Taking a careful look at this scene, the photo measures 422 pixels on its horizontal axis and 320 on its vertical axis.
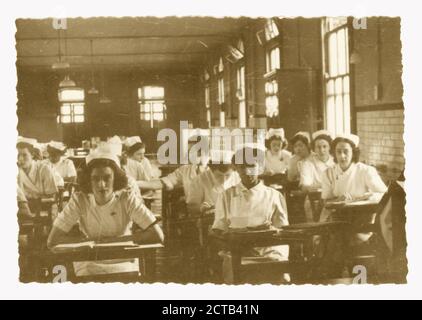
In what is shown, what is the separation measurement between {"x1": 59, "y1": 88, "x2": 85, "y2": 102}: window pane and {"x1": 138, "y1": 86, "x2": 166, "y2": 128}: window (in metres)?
0.35

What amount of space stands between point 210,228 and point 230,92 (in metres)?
0.82

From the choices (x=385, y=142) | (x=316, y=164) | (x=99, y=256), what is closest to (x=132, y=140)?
(x=99, y=256)

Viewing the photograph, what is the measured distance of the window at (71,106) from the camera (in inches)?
143

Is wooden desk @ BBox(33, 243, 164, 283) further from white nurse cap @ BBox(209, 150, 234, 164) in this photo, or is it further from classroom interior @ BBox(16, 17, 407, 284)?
white nurse cap @ BBox(209, 150, 234, 164)

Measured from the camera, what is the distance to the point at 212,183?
3684 millimetres

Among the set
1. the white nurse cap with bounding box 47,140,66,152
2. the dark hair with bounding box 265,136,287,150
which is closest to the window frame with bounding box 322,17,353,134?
the dark hair with bounding box 265,136,287,150

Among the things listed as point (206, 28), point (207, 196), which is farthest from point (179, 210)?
point (206, 28)

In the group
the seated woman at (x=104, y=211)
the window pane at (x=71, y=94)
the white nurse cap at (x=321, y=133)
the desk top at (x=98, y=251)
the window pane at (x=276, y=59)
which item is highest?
the window pane at (x=276, y=59)

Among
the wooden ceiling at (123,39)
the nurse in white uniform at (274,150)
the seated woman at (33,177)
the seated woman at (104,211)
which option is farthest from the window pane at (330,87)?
the seated woman at (33,177)

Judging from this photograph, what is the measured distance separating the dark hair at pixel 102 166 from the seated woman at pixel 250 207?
1.90ft

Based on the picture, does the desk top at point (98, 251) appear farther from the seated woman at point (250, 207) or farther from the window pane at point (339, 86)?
the window pane at point (339, 86)

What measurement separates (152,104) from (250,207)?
2.76ft

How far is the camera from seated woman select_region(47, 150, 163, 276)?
3.63 m

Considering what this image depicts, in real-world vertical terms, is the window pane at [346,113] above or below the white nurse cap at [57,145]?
above
